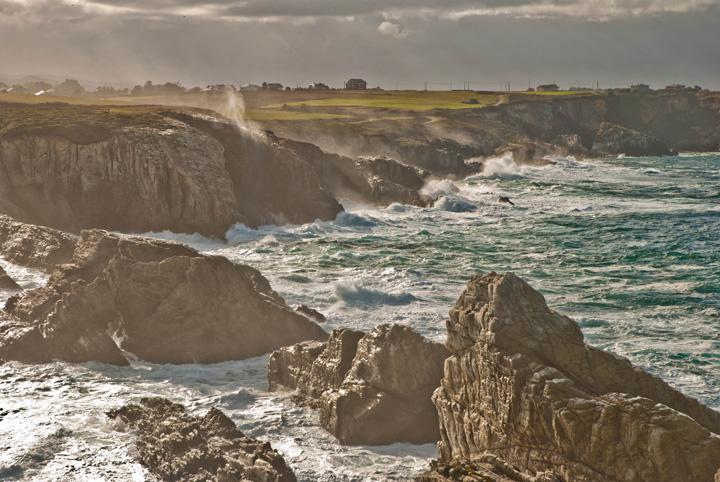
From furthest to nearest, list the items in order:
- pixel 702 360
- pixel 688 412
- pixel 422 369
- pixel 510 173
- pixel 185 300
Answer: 1. pixel 510 173
2. pixel 185 300
3. pixel 702 360
4. pixel 422 369
5. pixel 688 412

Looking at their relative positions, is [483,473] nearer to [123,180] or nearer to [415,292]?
[415,292]

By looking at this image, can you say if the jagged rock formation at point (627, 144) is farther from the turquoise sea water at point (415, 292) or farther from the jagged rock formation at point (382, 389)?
the jagged rock formation at point (382, 389)

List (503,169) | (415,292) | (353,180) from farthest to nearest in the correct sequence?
1. (503,169)
2. (353,180)
3. (415,292)

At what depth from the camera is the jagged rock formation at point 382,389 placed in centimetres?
2636

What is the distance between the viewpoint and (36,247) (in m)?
52.3

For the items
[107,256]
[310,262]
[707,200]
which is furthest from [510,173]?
[107,256]

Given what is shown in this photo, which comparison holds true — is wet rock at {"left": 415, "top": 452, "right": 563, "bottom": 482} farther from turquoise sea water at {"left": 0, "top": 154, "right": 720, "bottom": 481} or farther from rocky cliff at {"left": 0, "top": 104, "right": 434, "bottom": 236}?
rocky cliff at {"left": 0, "top": 104, "right": 434, "bottom": 236}

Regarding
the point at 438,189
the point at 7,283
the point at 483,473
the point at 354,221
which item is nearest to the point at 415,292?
the point at 7,283

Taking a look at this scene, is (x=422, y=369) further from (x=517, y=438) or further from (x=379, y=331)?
(x=517, y=438)

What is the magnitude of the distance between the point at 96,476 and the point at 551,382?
40.2 feet

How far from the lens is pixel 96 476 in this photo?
2398 cm

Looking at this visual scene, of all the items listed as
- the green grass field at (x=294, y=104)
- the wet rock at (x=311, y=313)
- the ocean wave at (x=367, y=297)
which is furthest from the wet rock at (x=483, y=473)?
the green grass field at (x=294, y=104)

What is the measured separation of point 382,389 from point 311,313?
14631mm

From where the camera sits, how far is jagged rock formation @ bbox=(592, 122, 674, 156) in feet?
552
